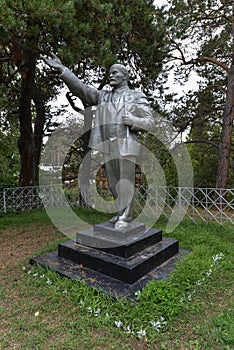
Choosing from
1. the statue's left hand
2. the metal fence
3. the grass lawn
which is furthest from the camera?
the metal fence

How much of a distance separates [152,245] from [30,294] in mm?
1554

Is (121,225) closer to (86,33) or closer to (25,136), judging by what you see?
(86,33)

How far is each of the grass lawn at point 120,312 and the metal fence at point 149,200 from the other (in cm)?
282

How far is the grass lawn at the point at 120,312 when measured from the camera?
6.22 feet

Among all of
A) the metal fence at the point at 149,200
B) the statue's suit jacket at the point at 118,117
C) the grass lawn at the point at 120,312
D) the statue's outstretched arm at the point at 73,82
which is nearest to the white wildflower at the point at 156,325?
the grass lawn at the point at 120,312

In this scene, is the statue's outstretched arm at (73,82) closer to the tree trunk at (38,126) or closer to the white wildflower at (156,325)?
the white wildflower at (156,325)

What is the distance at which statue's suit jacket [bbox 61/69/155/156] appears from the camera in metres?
2.87

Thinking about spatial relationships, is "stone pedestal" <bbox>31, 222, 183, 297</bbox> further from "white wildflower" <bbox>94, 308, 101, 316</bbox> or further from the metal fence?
the metal fence

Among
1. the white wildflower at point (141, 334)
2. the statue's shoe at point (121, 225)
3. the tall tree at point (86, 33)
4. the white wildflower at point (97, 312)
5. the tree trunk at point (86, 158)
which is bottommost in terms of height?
the white wildflower at point (141, 334)

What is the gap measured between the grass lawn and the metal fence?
111 inches

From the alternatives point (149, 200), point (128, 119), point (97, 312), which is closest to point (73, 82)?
point (128, 119)

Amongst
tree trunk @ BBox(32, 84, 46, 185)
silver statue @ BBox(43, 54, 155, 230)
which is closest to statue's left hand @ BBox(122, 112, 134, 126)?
silver statue @ BBox(43, 54, 155, 230)

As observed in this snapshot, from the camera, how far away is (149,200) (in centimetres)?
684

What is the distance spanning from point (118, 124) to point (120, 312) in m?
1.99
